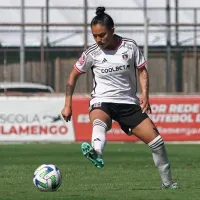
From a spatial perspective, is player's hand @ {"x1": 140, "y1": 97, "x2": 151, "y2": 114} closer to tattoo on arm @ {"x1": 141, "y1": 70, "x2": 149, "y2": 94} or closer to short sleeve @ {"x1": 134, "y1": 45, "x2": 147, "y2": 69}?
tattoo on arm @ {"x1": 141, "y1": 70, "x2": 149, "y2": 94}

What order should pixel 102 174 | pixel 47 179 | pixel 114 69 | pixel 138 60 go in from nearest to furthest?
pixel 47 179 → pixel 114 69 → pixel 138 60 → pixel 102 174

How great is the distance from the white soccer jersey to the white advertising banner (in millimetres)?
14399

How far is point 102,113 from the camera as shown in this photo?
11.4 m

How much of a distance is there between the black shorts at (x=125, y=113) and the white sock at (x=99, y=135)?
0.25 m

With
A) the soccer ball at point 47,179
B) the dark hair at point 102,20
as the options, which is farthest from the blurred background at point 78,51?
the soccer ball at point 47,179

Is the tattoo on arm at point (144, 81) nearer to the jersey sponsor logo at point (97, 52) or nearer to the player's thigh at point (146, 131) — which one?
the player's thigh at point (146, 131)

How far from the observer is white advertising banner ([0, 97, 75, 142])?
1019 inches

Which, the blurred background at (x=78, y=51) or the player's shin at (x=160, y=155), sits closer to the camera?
the player's shin at (x=160, y=155)

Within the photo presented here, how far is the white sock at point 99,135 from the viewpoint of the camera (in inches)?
432

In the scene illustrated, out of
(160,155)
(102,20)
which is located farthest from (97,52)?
(160,155)

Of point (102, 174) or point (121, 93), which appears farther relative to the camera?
point (102, 174)

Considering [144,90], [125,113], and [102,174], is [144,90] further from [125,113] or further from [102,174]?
[102,174]

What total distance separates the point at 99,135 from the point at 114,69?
2.95ft

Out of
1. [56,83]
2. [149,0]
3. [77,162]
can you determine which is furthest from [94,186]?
[149,0]
